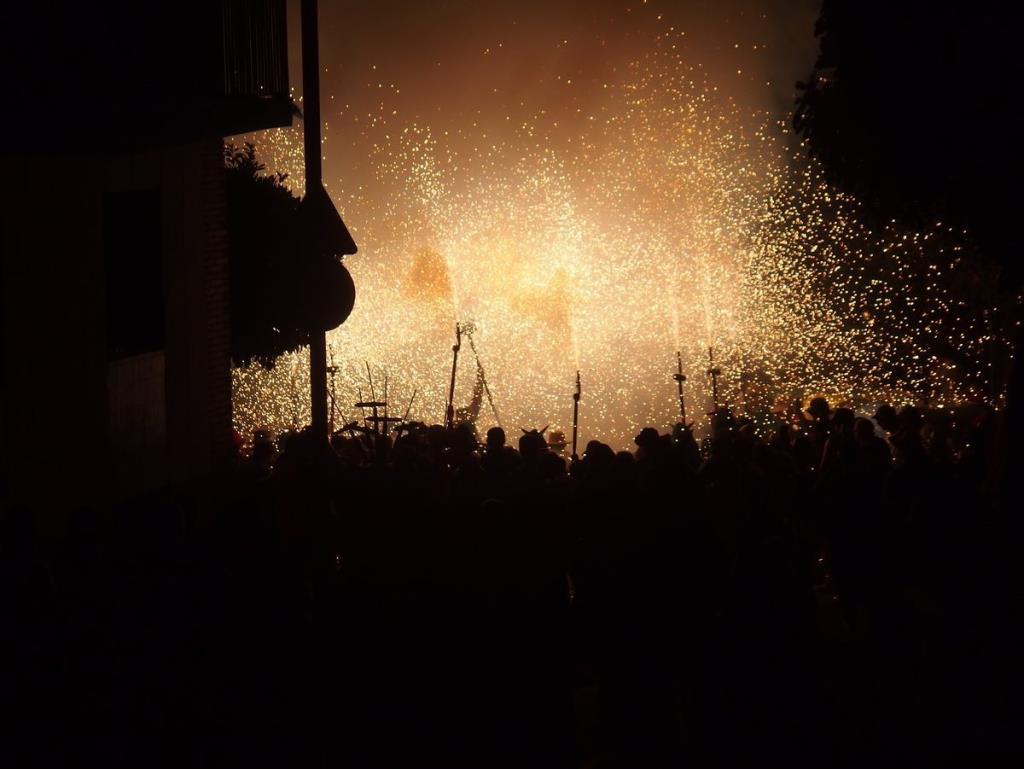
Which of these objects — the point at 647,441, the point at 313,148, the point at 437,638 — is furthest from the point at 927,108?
the point at 437,638

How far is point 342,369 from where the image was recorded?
4466 centimetres

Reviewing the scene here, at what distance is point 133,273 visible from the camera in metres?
13.2

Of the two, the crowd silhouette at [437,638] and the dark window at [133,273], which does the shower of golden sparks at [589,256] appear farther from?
the crowd silhouette at [437,638]

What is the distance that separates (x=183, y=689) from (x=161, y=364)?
20.7 feet

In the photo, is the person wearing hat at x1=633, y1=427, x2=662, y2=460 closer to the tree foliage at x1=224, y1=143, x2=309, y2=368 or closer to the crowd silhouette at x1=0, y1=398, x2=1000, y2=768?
the crowd silhouette at x1=0, y1=398, x2=1000, y2=768

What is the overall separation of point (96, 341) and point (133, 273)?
1.16 m

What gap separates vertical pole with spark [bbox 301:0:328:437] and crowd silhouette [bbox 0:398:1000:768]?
231mm

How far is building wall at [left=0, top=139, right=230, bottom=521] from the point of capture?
36.7 ft

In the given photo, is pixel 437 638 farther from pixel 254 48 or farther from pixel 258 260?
pixel 258 260

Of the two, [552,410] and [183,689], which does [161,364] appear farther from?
[552,410]

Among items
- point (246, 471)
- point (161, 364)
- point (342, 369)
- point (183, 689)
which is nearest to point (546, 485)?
point (183, 689)

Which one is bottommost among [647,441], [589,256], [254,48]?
[647,441]

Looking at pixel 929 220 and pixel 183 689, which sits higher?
pixel 929 220

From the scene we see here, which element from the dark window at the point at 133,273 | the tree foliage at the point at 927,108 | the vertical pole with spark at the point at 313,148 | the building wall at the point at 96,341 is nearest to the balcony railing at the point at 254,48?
the building wall at the point at 96,341
